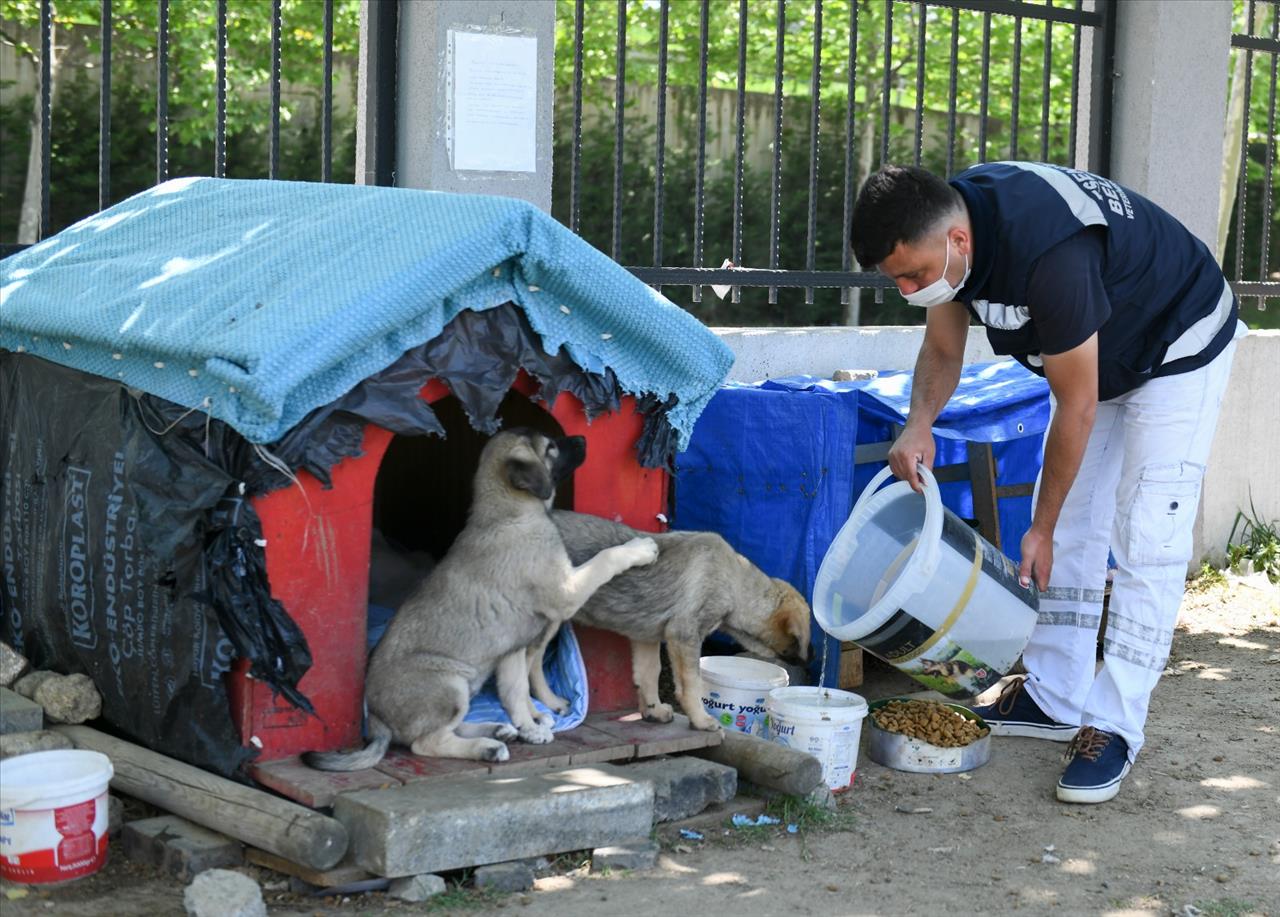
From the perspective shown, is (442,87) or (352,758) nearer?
(352,758)

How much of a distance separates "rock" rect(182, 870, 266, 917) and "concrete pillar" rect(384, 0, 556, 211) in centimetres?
326

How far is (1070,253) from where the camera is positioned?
4.43 m

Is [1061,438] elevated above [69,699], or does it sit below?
above

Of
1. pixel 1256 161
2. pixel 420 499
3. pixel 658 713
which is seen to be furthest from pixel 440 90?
pixel 1256 161

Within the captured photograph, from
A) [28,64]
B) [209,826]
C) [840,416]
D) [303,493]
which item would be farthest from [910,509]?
[28,64]

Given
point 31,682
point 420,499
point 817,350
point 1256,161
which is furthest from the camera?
point 1256,161

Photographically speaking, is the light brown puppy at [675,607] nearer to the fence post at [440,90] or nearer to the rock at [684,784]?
the rock at [684,784]

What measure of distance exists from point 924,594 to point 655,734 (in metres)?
0.96

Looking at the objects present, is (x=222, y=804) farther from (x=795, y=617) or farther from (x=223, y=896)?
(x=795, y=617)

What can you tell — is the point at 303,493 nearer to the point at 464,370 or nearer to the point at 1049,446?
the point at 464,370

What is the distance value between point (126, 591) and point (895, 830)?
→ 2.42 m

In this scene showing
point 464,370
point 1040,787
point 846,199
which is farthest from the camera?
point 846,199

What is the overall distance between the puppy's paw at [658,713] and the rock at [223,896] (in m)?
1.61

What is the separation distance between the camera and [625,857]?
407 centimetres
